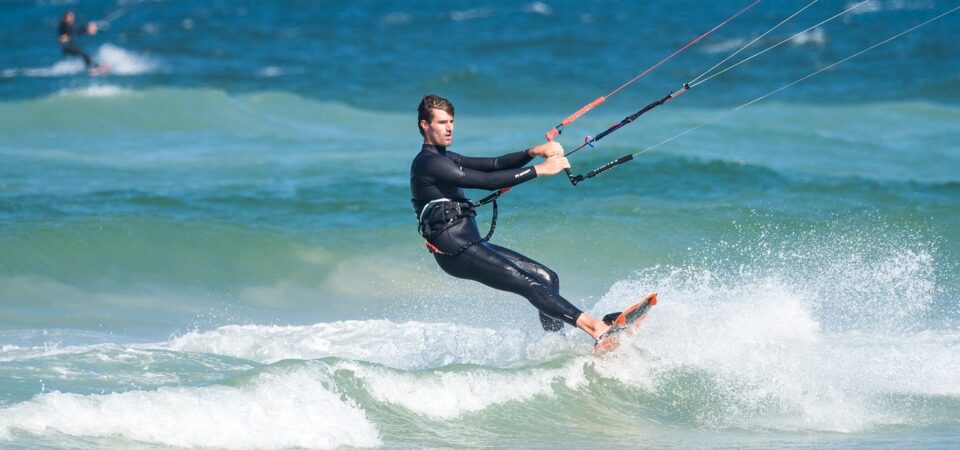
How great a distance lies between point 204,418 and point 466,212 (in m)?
1.86

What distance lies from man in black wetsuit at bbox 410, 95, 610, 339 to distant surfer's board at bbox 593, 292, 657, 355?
0.07 meters

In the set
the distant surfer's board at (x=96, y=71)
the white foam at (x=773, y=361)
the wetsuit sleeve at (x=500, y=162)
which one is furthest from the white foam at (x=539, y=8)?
the wetsuit sleeve at (x=500, y=162)

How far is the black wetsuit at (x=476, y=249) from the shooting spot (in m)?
6.96

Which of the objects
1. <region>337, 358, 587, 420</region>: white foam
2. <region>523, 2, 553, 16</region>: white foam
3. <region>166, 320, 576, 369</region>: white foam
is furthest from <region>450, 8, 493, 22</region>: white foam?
<region>337, 358, 587, 420</region>: white foam

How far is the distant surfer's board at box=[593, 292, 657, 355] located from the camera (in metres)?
7.05

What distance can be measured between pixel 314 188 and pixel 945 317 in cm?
872

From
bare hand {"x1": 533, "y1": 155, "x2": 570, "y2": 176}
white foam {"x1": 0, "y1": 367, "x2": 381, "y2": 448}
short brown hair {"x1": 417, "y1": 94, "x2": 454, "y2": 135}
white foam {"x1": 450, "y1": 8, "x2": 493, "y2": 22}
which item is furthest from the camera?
white foam {"x1": 450, "y1": 8, "x2": 493, "y2": 22}

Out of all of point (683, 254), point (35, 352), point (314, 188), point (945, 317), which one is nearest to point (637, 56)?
point (314, 188)

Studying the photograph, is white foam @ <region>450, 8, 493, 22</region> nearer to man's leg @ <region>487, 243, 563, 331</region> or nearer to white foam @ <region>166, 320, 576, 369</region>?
white foam @ <region>166, 320, 576, 369</region>

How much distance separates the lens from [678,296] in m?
8.38

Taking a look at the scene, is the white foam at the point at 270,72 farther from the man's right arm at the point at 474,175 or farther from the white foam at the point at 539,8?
the man's right arm at the point at 474,175

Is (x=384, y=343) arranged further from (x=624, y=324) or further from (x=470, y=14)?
(x=470, y=14)

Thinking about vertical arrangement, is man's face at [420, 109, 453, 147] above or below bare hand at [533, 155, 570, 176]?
above

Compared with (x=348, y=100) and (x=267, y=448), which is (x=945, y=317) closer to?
(x=267, y=448)
